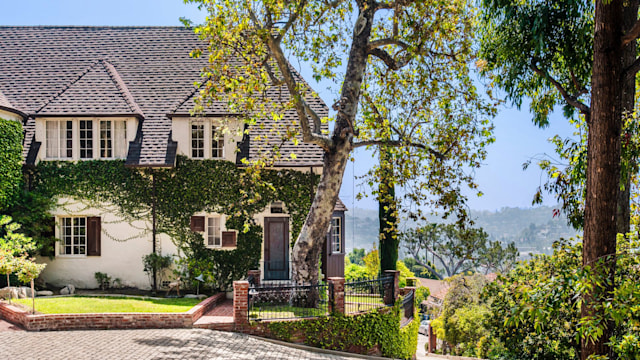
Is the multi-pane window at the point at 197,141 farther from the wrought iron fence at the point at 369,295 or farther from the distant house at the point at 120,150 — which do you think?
the wrought iron fence at the point at 369,295

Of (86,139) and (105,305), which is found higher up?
(86,139)

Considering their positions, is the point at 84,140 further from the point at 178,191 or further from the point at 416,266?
the point at 416,266

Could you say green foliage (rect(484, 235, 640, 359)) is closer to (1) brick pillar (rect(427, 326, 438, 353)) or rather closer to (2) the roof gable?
(2) the roof gable

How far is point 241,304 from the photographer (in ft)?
45.2

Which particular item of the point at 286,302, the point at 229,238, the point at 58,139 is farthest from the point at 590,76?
the point at 58,139

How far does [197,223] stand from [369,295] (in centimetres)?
690

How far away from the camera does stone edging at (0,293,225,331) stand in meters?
13.1

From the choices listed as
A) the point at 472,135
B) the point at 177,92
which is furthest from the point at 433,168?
the point at 177,92

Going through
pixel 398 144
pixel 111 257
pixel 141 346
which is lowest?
pixel 141 346

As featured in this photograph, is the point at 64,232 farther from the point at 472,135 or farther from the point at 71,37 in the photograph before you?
the point at 472,135

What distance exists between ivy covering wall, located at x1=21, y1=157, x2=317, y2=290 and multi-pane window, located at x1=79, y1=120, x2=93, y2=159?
417 millimetres

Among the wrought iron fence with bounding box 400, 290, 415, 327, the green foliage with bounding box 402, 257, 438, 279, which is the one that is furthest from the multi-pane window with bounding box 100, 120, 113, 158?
the green foliage with bounding box 402, 257, 438, 279

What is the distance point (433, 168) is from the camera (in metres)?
17.0

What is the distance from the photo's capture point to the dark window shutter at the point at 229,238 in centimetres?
1931
